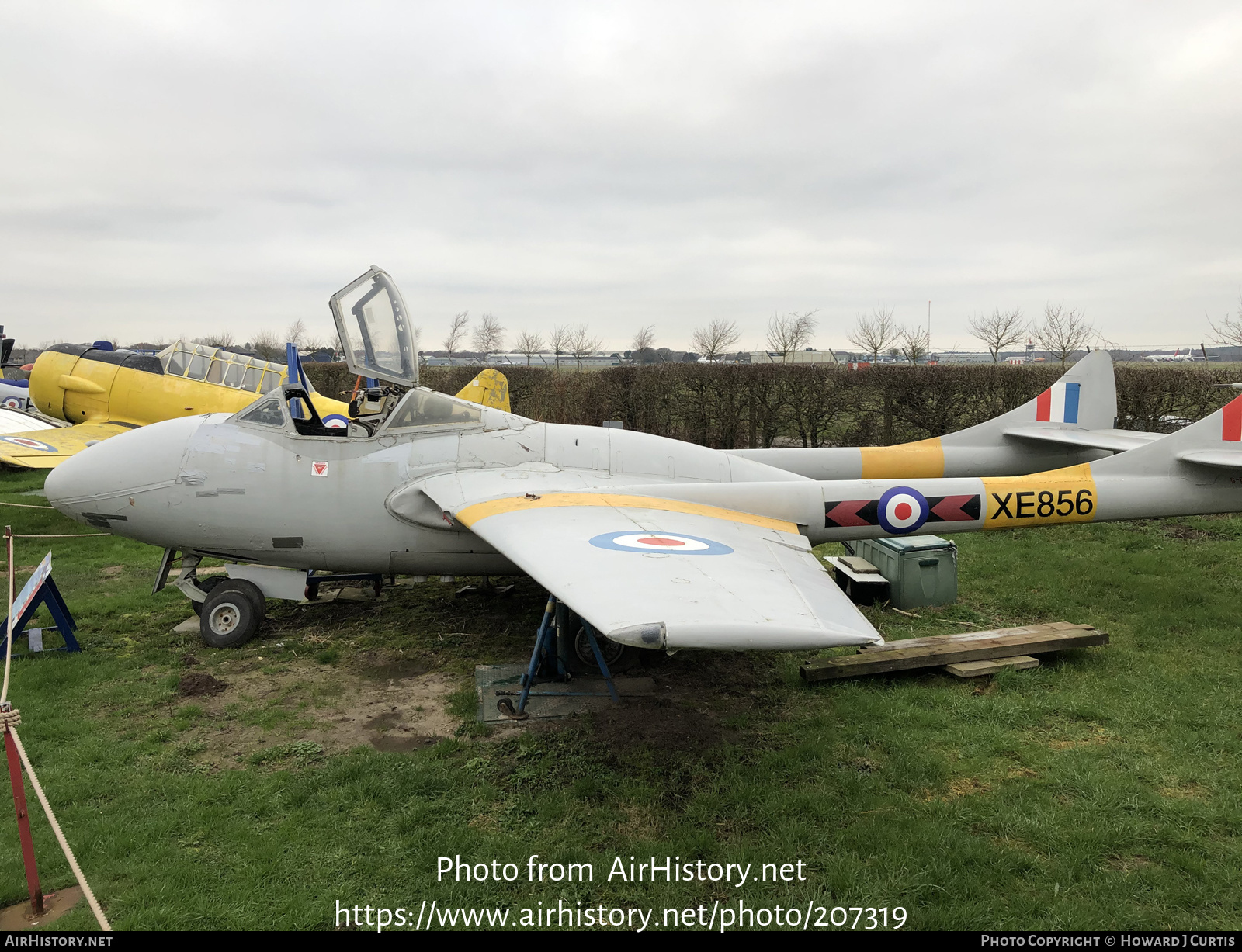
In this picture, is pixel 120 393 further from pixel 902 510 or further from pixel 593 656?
pixel 902 510

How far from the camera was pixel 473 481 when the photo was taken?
21.0ft

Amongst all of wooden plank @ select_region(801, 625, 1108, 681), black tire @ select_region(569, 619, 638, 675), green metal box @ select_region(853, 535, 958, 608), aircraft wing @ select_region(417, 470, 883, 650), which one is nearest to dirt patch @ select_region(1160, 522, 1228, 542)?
green metal box @ select_region(853, 535, 958, 608)

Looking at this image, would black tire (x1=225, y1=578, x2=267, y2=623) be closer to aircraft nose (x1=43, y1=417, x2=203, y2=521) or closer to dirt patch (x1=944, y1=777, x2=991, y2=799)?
aircraft nose (x1=43, y1=417, x2=203, y2=521)

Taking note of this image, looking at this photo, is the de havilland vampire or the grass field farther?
the de havilland vampire

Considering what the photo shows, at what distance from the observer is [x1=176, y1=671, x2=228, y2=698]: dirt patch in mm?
5789

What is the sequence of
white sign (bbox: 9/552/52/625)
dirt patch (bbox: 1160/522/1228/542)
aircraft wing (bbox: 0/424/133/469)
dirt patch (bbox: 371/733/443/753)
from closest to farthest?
dirt patch (bbox: 371/733/443/753)
white sign (bbox: 9/552/52/625)
aircraft wing (bbox: 0/424/133/469)
dirt patch (bbox: 1160/522/1228/542)

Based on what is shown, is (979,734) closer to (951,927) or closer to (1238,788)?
(1238,788)

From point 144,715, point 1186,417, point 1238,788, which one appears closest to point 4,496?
point 144,715

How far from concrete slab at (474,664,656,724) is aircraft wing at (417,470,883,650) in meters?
1.49

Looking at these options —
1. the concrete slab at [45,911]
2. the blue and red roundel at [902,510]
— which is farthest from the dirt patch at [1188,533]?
the concrete slab at [45,911]

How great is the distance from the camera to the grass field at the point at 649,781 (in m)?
3.51

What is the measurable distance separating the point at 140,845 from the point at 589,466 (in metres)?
4.43

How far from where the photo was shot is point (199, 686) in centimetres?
589

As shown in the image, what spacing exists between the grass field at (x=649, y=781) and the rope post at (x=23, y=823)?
0.59 feet
